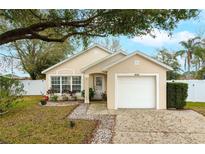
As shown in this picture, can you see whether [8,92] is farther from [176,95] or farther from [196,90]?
[196,90]

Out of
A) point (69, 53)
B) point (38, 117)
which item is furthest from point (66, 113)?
point (69, 53)

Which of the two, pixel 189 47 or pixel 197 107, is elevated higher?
pixel 189 47

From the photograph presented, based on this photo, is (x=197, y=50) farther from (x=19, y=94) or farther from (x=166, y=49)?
(x=19, y=94)

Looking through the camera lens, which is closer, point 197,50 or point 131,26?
point 131,26

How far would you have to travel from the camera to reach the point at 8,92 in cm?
1558

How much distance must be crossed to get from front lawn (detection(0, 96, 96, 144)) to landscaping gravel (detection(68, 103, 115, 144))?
268 millimetres

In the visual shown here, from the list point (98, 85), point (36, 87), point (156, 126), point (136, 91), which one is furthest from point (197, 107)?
point (36, 87)

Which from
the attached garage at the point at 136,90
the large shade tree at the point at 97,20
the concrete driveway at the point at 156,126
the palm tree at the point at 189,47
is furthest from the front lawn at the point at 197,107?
the large shade tree at the point at 97,20

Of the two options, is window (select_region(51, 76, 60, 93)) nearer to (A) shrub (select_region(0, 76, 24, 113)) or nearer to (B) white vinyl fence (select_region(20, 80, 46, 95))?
(B) white vinyl fence (select_region(20, 80, 46, 95))

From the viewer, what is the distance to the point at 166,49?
93.9ft

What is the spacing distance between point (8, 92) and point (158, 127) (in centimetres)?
703
